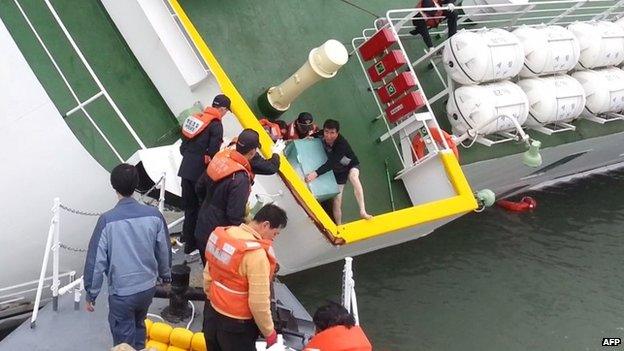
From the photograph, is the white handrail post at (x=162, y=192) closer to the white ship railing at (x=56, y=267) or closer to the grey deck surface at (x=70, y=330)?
the white ship railing at (x=56, y=267)

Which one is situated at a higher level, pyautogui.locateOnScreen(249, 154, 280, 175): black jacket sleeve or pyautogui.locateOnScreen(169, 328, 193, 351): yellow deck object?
pyautogui.locateOnScreen(249, 154, 280, 175): black jacket sleeve

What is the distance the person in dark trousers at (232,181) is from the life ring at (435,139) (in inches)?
109

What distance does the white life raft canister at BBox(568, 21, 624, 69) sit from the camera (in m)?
8.21

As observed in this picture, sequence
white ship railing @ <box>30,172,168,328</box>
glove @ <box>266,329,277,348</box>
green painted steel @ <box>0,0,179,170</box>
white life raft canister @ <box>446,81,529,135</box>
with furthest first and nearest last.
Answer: white life raft canister @ <box>446,81,529,135</box>, green painted steel @ <box>0,0,179,170</box>, white ship railing @ <box>30,172,168,328</box>, glove @ <box>266,329,277,348</box>

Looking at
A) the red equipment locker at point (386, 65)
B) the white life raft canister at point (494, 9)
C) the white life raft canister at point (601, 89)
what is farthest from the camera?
the white life raft canister at point (601, 89)

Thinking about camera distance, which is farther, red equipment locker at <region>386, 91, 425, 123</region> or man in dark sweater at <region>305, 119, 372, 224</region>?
red equipment locker at <region>386, 91, 425, 123</region>

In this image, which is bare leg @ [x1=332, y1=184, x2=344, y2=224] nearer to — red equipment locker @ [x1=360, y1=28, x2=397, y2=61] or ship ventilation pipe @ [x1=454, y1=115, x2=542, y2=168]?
ship ventilation pipe @ [x1=454, y1=115, x2=542, y2=168]

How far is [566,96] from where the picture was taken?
760 cm

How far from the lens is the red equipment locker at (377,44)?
676 cm

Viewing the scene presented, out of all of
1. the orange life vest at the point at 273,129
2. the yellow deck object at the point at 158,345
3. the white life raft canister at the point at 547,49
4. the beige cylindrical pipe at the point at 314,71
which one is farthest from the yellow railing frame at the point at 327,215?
the white life raft canister at the point at 547,49

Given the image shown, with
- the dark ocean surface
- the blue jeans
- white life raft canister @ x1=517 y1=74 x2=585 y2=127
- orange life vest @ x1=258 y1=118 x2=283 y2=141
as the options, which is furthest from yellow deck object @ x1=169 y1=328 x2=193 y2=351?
white life raft canister @ x1=517 y1=74 x2=585 y2=127

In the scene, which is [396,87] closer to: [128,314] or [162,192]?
[162,192]

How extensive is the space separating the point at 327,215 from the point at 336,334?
2.08 m

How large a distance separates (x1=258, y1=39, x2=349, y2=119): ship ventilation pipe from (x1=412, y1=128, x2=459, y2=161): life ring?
4.58 feet
